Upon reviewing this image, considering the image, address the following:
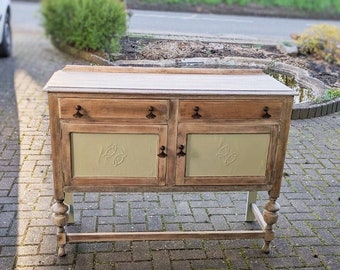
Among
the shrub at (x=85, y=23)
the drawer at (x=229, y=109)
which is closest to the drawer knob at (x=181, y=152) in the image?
the drawer at (x=229, y=109)

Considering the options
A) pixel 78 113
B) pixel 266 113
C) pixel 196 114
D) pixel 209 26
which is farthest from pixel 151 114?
pixel 209 26

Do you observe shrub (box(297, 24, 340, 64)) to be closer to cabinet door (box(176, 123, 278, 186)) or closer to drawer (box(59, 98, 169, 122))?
cabinet door (box(176, 123, 278, 186))

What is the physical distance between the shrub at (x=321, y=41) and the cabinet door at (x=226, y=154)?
270 cm

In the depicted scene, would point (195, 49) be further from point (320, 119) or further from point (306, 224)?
point (320, 119)

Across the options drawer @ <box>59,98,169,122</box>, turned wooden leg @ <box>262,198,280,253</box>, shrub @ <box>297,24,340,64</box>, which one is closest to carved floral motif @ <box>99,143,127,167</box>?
drawer @ <box>59,98,169,122</box>

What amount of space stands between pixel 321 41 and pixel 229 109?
11.2ft

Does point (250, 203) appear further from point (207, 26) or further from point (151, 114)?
point (207, 26)

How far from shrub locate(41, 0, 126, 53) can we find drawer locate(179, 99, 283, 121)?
2265 millimetres

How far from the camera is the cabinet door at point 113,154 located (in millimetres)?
2740

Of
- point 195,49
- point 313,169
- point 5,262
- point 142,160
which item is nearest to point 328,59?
point 313,169

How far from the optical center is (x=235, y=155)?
288 cm

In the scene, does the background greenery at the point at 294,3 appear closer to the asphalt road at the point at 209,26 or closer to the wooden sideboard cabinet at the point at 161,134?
the asphalt road at the point at 209,26

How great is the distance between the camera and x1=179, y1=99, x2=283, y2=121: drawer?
8.95ft

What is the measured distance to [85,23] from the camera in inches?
297
